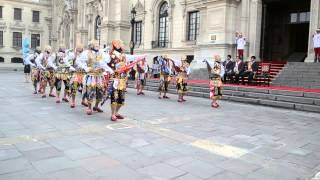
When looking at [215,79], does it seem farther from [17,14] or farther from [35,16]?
[35,16]

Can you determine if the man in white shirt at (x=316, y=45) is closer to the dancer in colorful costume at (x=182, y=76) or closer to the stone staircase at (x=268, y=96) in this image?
the stone staircase at (x=268, y=96)

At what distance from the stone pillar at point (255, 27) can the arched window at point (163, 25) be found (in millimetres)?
9594

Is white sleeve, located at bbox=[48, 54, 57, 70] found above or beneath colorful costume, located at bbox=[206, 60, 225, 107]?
above

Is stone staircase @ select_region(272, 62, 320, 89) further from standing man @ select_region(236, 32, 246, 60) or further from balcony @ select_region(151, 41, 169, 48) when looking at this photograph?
balcony @ select_region(151, 41, 169, 48)

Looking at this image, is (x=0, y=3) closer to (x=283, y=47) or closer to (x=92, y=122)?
(x=283, y=47)

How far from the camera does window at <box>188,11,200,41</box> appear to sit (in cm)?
2492

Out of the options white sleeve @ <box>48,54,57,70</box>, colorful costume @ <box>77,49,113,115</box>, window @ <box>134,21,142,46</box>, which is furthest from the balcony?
colorful costume @ <box>77,49,113,115</box>

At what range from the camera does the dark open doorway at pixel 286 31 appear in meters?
21.2

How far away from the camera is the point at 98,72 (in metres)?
8.98

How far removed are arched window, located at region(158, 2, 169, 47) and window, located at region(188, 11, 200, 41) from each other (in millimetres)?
2852

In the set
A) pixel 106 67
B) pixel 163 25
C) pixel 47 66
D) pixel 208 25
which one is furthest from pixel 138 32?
pixel 106 67

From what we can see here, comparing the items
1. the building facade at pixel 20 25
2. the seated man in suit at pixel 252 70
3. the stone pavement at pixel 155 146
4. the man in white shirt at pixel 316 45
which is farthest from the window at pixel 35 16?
the stone pavement at pixel 155 146

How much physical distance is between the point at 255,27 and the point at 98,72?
13.1m

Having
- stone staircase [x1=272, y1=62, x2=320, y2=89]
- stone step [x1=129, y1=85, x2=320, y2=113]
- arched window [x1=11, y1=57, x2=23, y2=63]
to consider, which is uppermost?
arched window [x1=11, y1=57, x2=23, y2=63]
